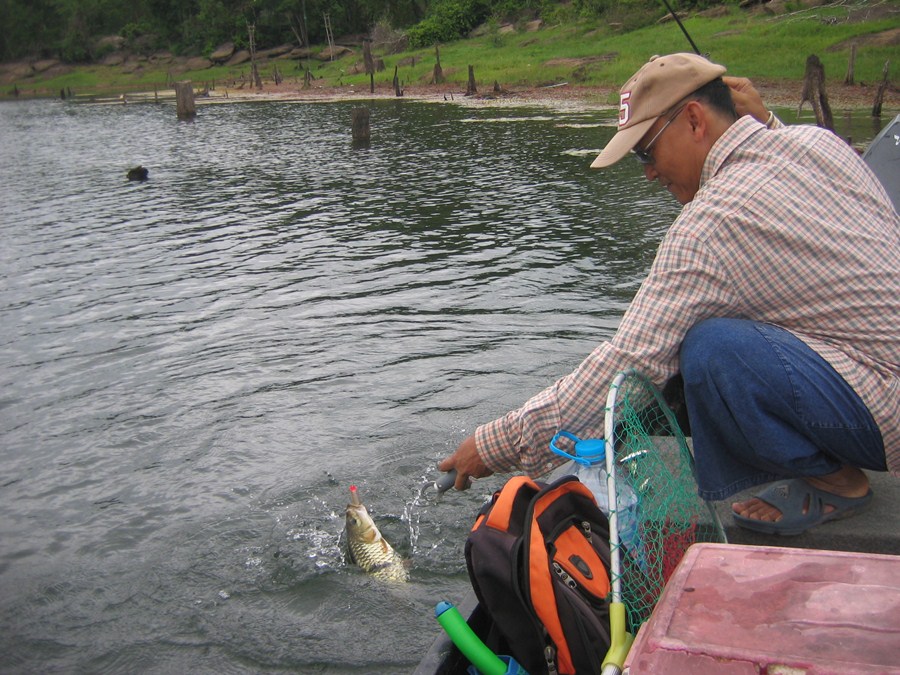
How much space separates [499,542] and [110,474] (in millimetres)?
4465

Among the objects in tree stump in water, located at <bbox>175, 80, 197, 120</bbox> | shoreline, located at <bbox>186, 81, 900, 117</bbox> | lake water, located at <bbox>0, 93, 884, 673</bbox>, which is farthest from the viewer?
tree stump in water, located at <bbox>175, 80, 197, 120</bbox>

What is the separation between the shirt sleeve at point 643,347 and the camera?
2891 mm

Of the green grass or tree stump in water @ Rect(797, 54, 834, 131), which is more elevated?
the green grass

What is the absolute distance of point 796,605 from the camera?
6.61 ft

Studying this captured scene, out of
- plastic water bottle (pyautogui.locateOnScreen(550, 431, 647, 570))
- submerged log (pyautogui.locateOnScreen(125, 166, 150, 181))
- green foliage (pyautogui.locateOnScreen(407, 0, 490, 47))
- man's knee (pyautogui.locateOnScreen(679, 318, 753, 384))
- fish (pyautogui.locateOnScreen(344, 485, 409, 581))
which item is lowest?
fish (pyautogui.locateOnScreen(344, 485, 409, 581))

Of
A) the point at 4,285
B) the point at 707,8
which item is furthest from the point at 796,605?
the point at 707,8

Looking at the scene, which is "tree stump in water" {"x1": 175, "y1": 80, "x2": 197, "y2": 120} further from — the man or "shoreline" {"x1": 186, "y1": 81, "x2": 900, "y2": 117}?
the man

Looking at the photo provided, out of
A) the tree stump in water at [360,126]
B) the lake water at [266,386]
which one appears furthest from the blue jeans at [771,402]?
the tree stump in water at [360,126]

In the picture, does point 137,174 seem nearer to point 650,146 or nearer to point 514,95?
point 650,146

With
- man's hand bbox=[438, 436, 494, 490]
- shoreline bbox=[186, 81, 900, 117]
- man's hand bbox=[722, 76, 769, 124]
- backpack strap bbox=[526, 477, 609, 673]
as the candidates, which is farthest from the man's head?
shoreline bbox=[186, 81, 900, 117]

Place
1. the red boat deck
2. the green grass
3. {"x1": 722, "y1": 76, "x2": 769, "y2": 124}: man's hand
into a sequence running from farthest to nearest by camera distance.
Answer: the green grass → {"x1": 722, "y1": 76, "x2": 769, "y2": 124}: man's hand → the red boat deck

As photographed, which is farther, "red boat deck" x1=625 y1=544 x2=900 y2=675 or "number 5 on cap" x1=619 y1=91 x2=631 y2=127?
"number 5 on cap" x1=619 y1=91 x2=631 y2=127

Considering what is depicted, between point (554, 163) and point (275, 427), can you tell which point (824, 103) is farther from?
point (275, 427)

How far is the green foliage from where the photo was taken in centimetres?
6431
